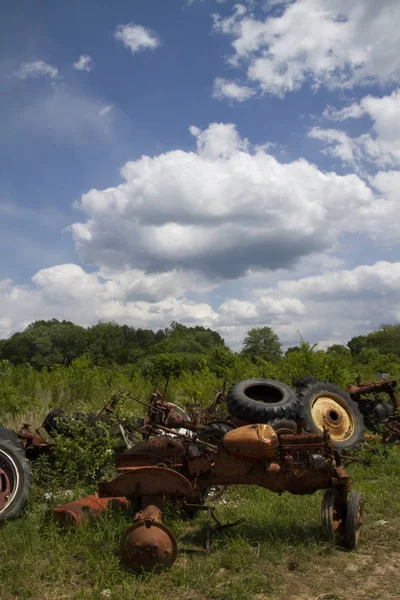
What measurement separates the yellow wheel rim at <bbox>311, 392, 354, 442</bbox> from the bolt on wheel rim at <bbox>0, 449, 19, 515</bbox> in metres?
5.92

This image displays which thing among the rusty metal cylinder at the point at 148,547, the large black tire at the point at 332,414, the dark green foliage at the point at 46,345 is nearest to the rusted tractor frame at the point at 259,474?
the rusty metal cylinder at the point at 148,547

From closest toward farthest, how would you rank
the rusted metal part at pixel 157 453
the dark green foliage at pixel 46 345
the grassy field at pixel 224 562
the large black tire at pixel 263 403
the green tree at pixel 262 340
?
1. the grassy field at pixel 224 562
2. the rusted metal part at pixel 157 453
3. the large black tire at pixel 263 403
4. the green tree at pixel 262 340
5. the dark green foliage at pixel 46 345

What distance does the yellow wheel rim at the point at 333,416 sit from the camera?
9.88m

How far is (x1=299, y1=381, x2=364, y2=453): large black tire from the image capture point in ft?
31.5

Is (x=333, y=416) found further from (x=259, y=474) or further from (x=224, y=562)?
(x=224, y=562)

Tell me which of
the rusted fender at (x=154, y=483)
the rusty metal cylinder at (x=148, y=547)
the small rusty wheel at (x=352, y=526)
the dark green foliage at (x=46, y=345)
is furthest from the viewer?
the dark green foliage at (x=46, y=345)

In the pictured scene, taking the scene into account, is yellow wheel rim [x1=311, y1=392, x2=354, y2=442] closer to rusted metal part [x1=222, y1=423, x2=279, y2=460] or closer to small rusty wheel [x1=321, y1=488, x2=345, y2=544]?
small rusty wheel [x1=321, y1=488, x2=345, y2=544]

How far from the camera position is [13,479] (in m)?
5.93

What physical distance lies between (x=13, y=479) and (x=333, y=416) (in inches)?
257

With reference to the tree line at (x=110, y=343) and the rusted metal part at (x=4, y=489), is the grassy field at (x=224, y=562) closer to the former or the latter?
the rusted metal part at (x=4, y=489)

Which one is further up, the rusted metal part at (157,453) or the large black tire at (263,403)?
the large black tire at (263,403)

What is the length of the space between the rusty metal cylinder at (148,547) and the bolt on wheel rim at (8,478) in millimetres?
1973

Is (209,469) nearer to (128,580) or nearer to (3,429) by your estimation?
(128,580)

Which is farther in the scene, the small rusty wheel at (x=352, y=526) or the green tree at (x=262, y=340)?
the green tree at (x=262, y=340)
